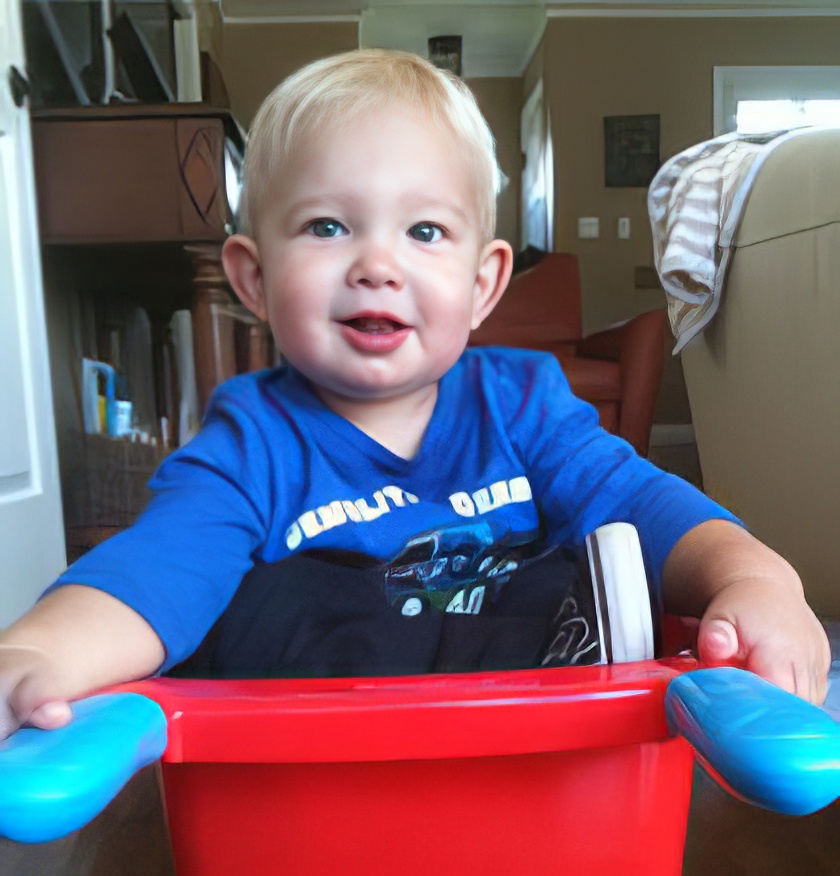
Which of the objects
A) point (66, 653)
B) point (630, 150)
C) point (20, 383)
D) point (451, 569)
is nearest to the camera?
point (66, 653)

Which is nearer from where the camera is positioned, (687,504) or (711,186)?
(687,504)

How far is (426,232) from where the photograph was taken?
0.49m

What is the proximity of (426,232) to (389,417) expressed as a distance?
126mm

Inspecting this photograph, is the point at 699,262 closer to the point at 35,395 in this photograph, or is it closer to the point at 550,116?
the point at 550,116

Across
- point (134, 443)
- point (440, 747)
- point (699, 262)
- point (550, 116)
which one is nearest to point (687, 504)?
point (440, 747)

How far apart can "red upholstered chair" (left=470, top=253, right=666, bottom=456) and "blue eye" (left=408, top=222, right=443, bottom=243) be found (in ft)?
1.60

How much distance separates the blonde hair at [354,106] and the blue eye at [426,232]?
43 mm

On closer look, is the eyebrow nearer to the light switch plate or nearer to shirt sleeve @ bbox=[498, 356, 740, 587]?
shirt sleeve @ bbox=[498, 356, 740, 587]

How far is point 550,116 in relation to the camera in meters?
0.88

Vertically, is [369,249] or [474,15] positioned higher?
[474,15]

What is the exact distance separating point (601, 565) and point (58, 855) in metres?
0.45

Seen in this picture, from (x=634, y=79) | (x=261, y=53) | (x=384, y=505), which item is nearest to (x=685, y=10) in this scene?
(x=634, y=79)

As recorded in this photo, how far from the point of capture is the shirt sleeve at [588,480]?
460mm

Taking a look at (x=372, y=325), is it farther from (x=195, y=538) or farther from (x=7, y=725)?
(x=7, y=725)
